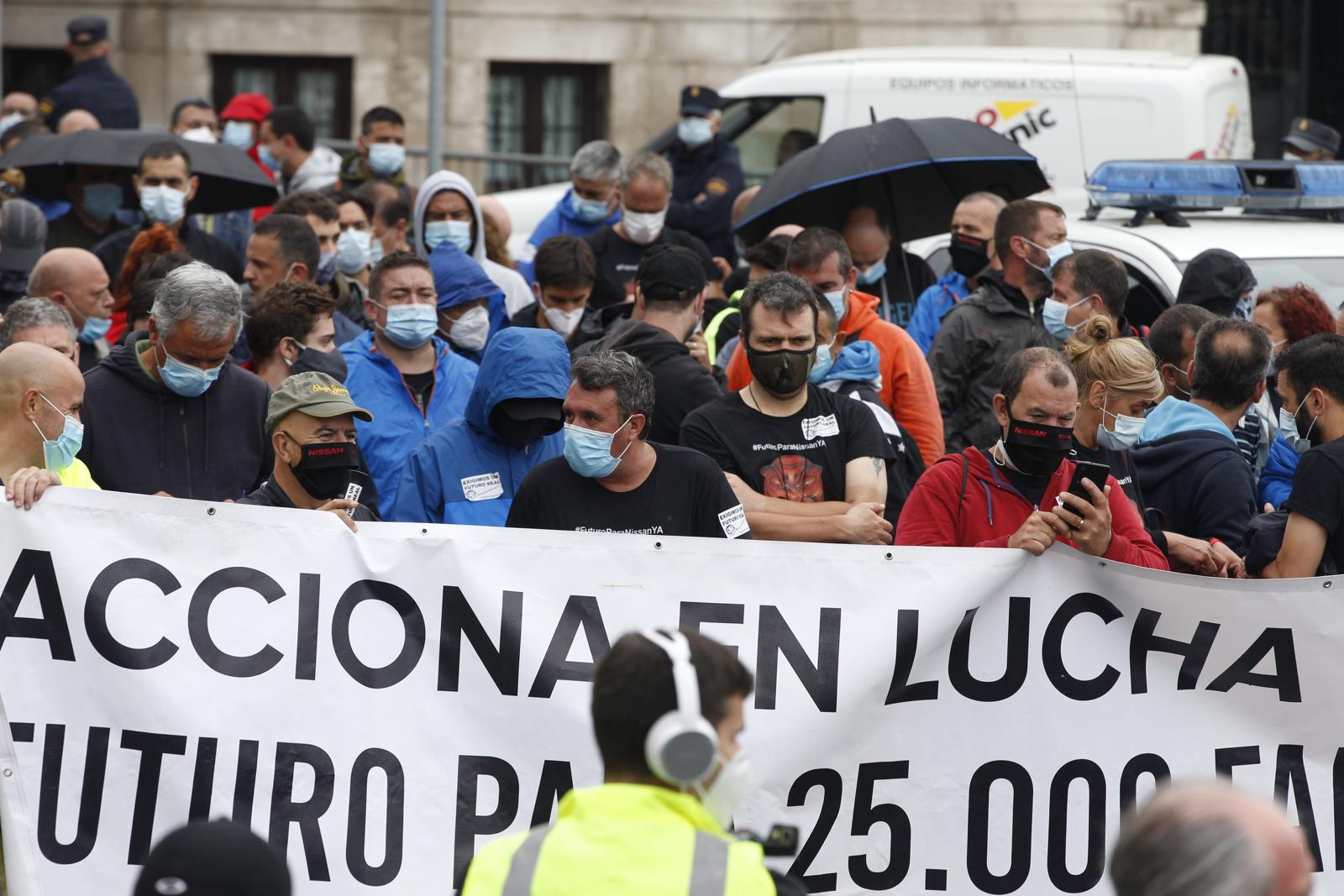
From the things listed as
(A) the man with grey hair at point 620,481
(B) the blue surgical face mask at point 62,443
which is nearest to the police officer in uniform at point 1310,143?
(A) the man with grey hair at point 620,481

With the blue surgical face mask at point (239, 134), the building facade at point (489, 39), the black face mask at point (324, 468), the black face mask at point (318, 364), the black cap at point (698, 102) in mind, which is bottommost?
the black face mask at point (324, 468)

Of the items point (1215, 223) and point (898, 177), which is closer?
point (1215, 223)

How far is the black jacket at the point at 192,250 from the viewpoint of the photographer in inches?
378

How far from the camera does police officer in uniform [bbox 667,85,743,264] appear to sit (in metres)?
12.2

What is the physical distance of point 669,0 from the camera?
20.6 metres

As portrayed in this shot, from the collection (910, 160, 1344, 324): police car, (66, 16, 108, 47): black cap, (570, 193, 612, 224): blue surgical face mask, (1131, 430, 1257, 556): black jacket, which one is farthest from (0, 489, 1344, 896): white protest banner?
(66, 16, 108, 47): black cap

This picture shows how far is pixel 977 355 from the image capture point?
789 cm

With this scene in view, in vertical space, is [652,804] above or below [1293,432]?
below

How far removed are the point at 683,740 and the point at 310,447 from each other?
106 inches

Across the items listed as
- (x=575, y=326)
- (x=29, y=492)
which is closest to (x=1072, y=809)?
(x=29, y=492)

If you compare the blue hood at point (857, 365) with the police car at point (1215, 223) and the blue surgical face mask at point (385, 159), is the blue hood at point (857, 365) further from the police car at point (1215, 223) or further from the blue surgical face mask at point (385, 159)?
the blue surgical face mask at point (385, 159)

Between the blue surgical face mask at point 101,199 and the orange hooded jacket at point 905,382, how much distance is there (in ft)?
15.3

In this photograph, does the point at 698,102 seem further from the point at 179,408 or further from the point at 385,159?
the point at 179,408

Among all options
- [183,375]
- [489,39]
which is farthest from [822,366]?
[489,39]
